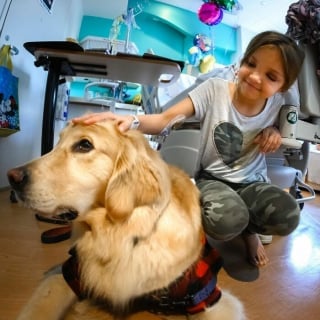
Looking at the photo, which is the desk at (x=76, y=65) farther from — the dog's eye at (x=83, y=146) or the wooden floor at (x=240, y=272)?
the dog's eye at (x=83, y=146)

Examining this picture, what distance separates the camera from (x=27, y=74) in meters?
1.93

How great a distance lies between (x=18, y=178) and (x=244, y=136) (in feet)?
2.49

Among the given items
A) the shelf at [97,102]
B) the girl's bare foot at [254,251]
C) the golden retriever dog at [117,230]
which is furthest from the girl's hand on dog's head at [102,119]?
the shelf at [97,102]

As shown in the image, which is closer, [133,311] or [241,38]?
[133,311]

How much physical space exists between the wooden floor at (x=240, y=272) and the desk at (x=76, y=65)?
485 mm

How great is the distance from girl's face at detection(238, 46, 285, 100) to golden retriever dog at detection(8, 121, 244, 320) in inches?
18.6

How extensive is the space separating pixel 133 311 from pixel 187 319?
13cm

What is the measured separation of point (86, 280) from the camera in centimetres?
66

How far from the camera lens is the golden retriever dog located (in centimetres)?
60

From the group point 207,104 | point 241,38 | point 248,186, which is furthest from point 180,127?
point 241,38

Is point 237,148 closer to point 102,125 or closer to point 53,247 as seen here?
point 102,125

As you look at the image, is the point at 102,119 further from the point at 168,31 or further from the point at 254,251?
the point at 168,31

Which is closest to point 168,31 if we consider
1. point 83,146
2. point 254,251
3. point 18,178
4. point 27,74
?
point 27,74

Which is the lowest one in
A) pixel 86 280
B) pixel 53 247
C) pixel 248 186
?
pixel 53 247
